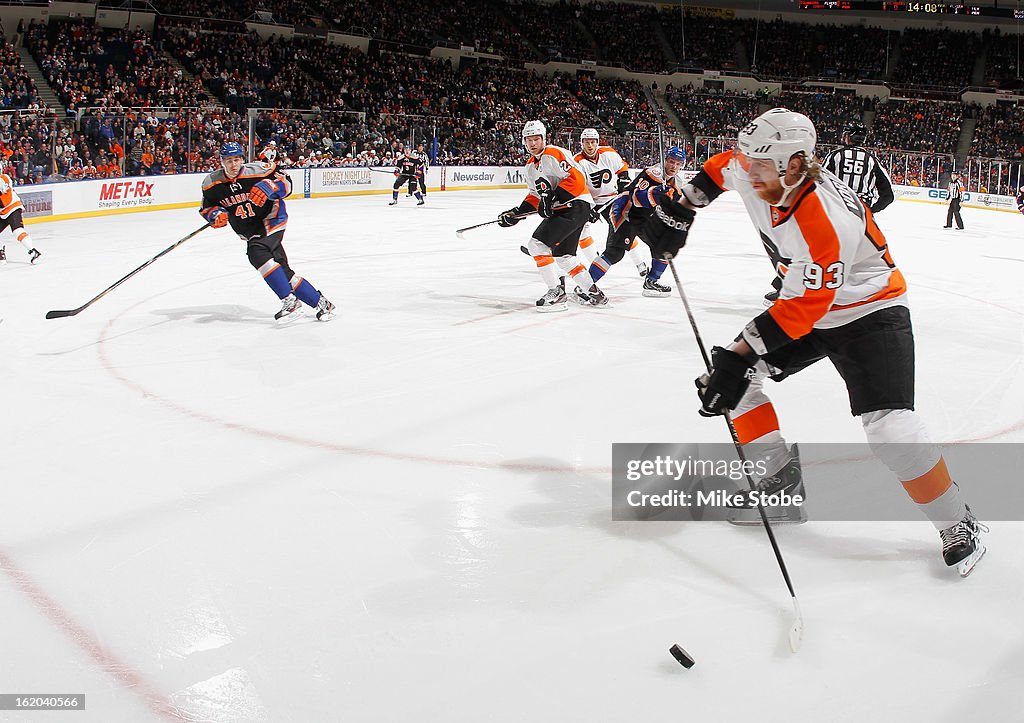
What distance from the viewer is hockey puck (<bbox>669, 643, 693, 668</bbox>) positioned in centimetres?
243

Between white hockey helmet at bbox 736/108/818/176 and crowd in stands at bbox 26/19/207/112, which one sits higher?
crowd in stands at bbox 26/19/207/112

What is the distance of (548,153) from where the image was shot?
752 centimetres

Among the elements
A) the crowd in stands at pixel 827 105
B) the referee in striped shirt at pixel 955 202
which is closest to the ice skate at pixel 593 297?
the referee in striped shirt at pixel 955 202

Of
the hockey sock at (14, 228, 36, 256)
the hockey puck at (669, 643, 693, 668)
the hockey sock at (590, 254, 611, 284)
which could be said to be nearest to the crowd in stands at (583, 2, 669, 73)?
the hockey sock at (14, 228, 36, 256)

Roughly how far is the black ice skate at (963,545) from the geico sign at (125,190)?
14392 millimetres

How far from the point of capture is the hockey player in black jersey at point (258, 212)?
6.59 m

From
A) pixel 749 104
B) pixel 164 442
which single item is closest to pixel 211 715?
pixel 164 442

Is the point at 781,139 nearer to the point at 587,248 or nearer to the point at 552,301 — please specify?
the point at 552,301

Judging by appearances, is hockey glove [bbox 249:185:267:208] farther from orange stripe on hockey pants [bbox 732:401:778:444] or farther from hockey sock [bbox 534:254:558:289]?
orange stripe on hockey pants [bbox 732:401:778:444]

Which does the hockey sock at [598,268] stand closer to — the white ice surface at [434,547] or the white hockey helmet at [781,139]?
the white ice surface at [434,547]

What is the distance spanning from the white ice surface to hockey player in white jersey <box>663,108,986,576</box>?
387 mm

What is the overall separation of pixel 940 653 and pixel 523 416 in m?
2.51

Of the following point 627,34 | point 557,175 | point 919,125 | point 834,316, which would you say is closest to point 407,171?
point 557,175

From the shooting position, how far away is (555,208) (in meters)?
7.52
